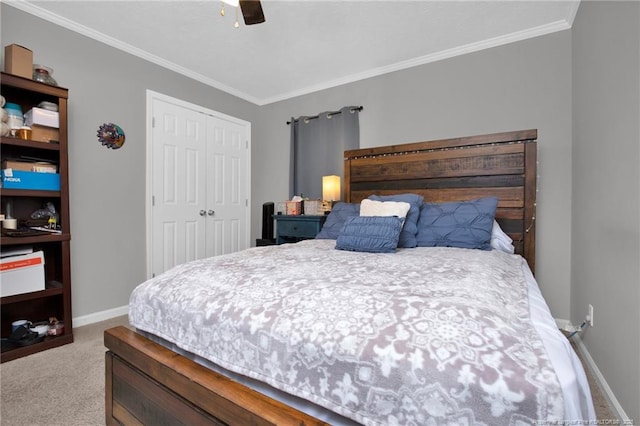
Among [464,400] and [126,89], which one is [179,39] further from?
[464,400]

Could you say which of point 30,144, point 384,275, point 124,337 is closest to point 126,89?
point 30,144

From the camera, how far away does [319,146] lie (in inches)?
145

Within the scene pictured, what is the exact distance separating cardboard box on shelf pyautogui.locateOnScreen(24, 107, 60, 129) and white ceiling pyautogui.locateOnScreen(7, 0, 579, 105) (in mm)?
853

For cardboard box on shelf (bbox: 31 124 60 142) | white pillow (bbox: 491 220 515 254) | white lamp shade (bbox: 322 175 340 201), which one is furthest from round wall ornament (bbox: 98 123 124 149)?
white pillow (bbox: 491 220 515 254)

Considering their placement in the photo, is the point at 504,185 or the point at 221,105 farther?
the point at 221,105

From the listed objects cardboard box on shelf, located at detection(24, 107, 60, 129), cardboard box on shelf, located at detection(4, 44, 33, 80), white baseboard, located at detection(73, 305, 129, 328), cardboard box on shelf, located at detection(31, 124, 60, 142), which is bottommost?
white baseboard, located at detection(73, 305, 129, 328)

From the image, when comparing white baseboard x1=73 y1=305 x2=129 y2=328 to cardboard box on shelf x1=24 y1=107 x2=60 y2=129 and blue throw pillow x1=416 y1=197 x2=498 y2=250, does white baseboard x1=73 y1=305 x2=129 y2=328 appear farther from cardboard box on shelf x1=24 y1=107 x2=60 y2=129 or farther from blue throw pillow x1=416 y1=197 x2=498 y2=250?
blue throw pillow x1=416 y1=197 x2=498 y2=250

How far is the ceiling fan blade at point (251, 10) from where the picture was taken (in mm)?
1643

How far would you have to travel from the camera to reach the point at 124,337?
48.8 inches

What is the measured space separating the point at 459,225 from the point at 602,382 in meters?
1.12

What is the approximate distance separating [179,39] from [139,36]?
345 millimetres

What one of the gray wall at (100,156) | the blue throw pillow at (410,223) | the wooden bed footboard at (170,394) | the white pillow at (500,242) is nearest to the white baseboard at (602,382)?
the white pillow at (500,242)

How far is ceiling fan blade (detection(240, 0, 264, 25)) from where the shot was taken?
1.64 meters

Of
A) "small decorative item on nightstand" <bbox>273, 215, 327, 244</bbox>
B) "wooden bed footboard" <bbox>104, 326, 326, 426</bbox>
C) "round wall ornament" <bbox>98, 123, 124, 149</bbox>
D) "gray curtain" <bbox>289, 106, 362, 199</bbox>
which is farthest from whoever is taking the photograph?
"gray curtain" <bbox>289, 106, 362, 199</bbox>
